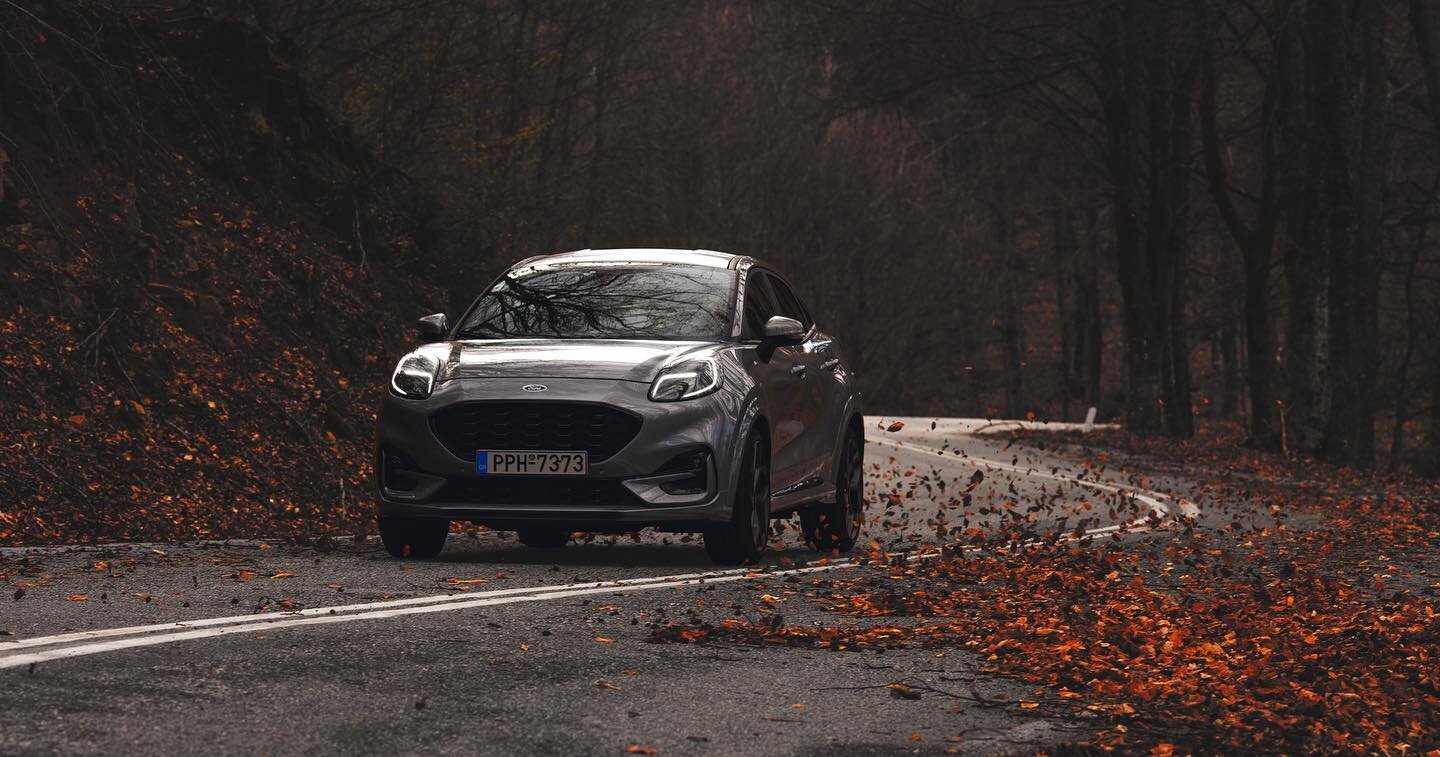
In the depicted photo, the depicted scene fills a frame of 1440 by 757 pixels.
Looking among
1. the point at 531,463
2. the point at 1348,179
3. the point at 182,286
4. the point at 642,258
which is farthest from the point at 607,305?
the point at 1348,179

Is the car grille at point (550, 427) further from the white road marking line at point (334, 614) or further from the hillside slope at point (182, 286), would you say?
the hillside slope at point (182, 286)

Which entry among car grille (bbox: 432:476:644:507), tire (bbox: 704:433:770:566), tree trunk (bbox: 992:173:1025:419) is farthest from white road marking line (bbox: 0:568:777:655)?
tree trunk (bbox: 992:173:1025:419)

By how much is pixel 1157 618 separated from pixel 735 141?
125 ft

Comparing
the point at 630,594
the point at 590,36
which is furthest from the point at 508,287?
the point at 590,36

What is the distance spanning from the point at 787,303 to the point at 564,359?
2867mm

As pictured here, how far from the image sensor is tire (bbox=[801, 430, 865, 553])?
42.5 ft

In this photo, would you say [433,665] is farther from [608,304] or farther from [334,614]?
[608,304]

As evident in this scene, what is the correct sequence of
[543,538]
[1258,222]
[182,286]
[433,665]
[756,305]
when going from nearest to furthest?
[433,665]
[756,305]
[543,538]
[182,286]
[1258,222]

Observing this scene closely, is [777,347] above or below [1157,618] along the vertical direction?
above

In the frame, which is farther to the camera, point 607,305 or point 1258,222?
point 1258,222

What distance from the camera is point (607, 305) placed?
1179 cm

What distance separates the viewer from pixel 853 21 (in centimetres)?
2967

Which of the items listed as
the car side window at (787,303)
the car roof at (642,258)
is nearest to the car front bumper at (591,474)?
the car roof at (642,258)

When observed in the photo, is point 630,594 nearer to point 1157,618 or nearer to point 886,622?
point 886,622
